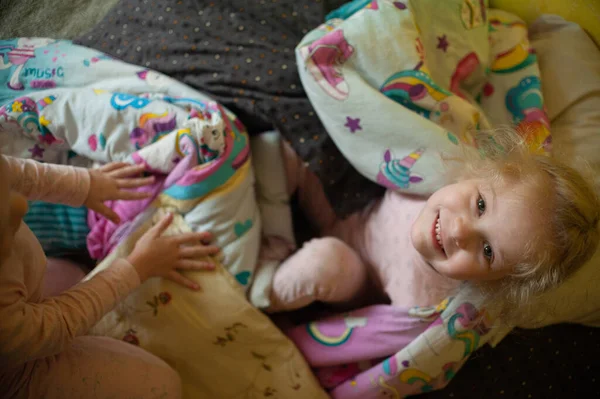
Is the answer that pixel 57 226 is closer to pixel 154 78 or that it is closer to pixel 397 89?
pixel 154 78

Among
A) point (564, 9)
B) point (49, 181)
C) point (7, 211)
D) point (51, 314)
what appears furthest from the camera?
point (564, 9)

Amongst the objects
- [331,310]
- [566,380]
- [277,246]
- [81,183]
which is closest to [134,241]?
[81,183]

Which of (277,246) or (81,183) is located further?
(277,246)

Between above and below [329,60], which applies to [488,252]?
below

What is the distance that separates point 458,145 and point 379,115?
0.15 meters

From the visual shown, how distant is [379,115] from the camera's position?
809 mm

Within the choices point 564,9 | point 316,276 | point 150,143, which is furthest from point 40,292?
point 564,9

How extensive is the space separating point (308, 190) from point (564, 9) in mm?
730

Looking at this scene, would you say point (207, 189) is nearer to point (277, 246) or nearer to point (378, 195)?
point (277, 246)

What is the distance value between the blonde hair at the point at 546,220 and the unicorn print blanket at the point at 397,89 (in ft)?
0.34

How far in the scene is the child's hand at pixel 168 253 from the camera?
72 cm

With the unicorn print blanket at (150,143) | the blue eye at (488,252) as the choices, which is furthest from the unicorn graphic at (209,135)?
the blue eye at (488,252)

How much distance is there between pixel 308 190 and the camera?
0.96m

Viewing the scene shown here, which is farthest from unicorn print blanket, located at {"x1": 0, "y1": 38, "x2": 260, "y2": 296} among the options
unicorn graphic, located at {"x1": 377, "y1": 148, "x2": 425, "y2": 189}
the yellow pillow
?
the yellow pillow
